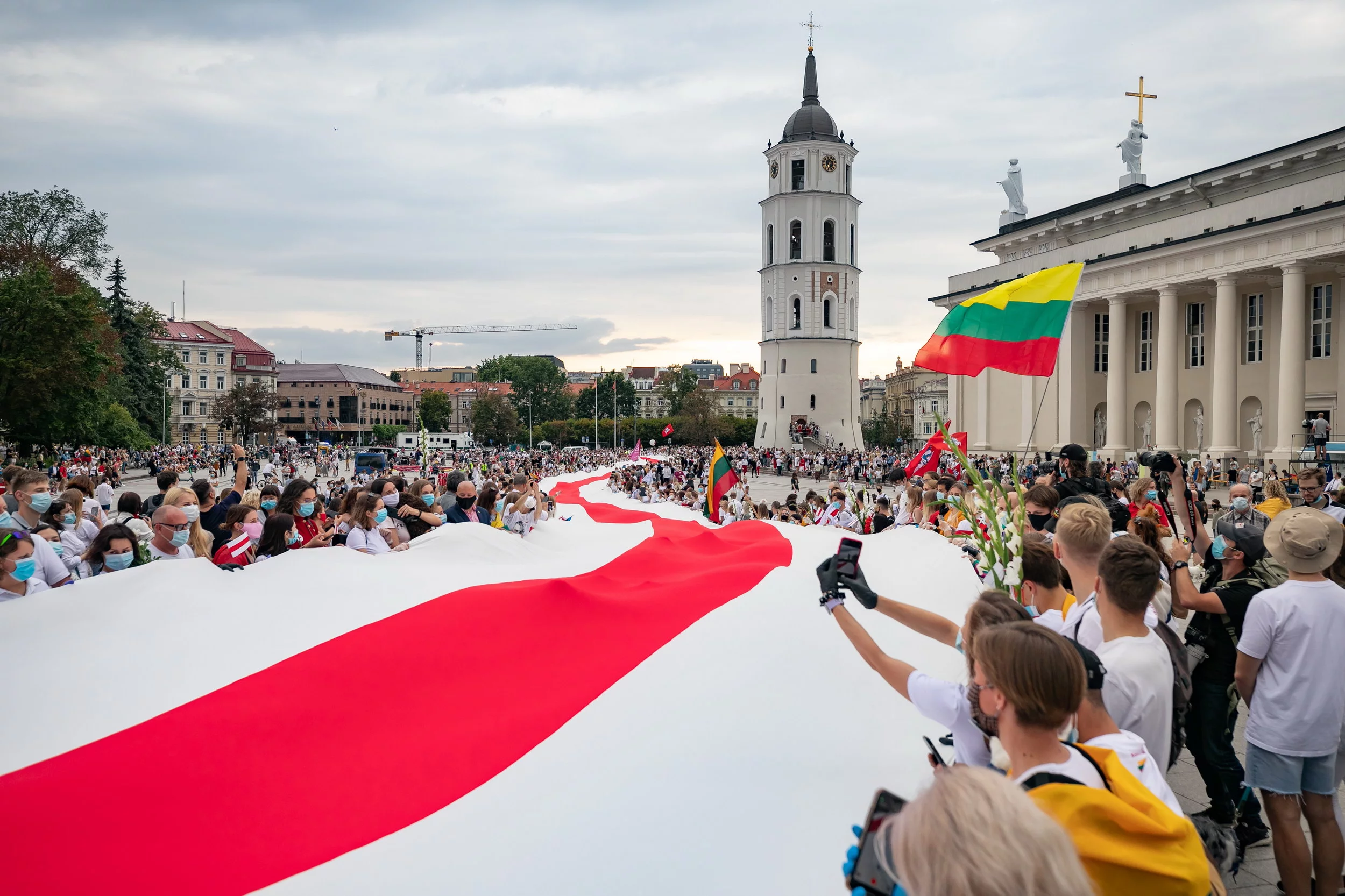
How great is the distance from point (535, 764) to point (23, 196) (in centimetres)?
6332

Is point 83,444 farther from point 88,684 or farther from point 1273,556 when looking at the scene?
point 1273,556

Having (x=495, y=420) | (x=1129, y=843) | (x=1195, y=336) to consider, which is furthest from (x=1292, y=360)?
(x=495, y=420)

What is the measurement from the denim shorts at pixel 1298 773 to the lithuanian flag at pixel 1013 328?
5.88 meters

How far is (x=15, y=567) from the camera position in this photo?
5.00m

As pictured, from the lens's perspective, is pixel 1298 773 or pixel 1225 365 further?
pixel 1225 365

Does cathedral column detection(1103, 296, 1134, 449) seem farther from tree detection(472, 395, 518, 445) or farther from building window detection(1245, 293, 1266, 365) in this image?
tree detection(472, 395, 518, 445)

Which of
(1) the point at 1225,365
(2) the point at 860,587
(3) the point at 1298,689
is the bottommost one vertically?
(3) the point at 1298,689

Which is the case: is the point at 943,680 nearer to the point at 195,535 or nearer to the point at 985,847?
the point at 985,847

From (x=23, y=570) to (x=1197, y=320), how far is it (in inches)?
1769

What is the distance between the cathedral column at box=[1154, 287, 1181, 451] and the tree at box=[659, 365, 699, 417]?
258ft

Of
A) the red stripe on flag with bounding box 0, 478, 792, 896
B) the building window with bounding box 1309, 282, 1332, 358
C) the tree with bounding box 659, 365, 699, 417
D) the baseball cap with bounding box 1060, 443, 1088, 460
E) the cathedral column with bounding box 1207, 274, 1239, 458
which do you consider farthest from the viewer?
the tree with bounding box 659, 365, 699, 417

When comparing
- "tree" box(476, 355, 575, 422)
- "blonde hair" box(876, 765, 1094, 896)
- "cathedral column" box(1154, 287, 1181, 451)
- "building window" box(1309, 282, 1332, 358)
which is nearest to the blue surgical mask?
"blonde hair" box(876, 765, 1094, 896)

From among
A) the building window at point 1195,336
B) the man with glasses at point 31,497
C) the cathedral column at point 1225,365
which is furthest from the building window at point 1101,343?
the man with glasses at point 31,497

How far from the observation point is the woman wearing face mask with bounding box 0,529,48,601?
16.4 feet
